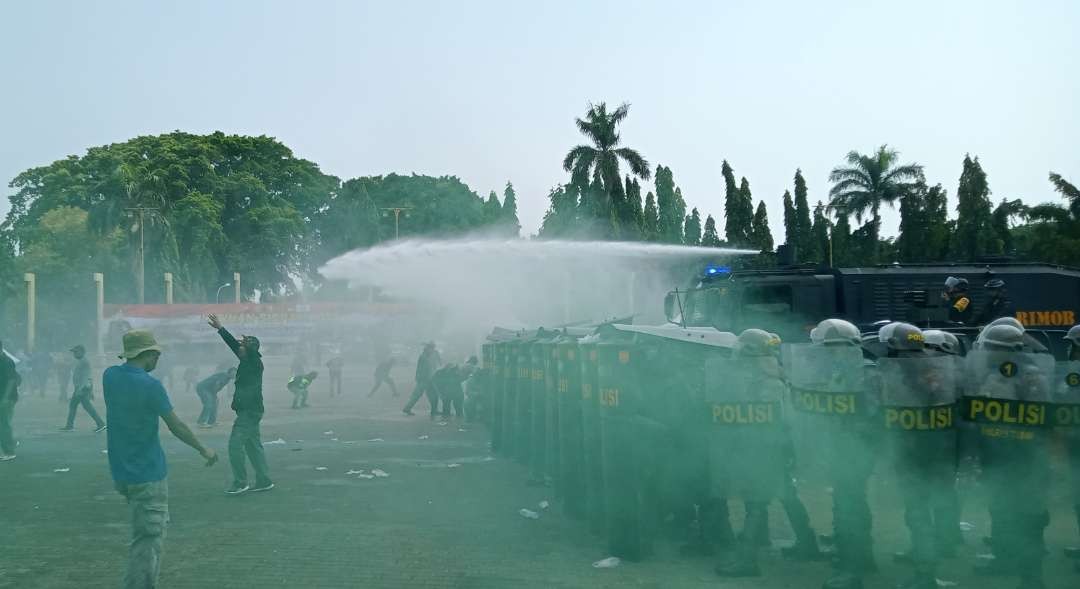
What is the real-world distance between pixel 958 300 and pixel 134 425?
8855 mm

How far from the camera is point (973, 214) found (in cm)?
3678

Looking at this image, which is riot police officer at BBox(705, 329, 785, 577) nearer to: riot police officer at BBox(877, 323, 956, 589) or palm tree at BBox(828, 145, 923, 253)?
riot police officer at BBox(877, 323, 956, 589)

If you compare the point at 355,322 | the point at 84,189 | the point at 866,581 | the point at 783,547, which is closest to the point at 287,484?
the point at 783,547

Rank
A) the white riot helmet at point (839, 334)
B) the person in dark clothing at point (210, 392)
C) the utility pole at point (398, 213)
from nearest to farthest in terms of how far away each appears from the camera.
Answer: the white riot helmet at point (839, 334) < the person in dark clothing at point (210, 392) < the utility pole at point (398, 213)

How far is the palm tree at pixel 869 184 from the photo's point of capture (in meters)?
44.7

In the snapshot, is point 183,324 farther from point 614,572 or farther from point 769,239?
point 614,572

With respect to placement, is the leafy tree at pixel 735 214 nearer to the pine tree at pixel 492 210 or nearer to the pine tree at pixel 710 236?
the pine tree at pixel 710 236

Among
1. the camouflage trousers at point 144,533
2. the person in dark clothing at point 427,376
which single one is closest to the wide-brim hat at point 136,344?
the camouflage trousers at point 144,533

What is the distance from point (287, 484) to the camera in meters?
10.6

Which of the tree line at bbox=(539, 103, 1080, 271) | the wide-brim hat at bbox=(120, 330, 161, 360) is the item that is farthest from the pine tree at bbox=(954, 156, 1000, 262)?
the wide-brim hat at bbox=(120, 330, 161, 360)

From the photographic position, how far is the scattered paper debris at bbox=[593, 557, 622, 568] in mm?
6719

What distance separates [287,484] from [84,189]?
55.8 meters

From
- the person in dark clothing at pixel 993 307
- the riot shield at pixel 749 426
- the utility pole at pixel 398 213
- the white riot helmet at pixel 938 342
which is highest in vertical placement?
the utility pole at pixel 398 213

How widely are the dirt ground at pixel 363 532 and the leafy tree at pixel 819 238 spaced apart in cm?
2648
